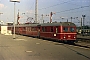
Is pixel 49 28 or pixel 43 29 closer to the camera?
pixel 49 28

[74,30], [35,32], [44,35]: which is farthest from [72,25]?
[35,32]

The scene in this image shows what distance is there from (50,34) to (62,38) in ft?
11.5

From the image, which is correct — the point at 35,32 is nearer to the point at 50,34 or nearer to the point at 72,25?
the point at 50,34

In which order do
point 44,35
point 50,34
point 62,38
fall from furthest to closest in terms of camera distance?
point 44,35 → point 50,34 → point 62,38

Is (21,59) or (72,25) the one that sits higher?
(72,25)

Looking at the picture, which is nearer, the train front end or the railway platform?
the railway platform

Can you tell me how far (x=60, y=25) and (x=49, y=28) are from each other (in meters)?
3.50

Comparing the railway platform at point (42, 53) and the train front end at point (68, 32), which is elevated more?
the train front end at point (68, 32)

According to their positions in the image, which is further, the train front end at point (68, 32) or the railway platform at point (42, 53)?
the train front end at point (68, 32)

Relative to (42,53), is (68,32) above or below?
above

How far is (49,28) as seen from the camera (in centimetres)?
3409

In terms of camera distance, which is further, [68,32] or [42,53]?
[68,32]

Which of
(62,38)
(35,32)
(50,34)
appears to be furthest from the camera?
(35,32)

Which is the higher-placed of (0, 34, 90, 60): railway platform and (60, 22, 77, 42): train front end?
(60, 22, 77, 42): train front end
